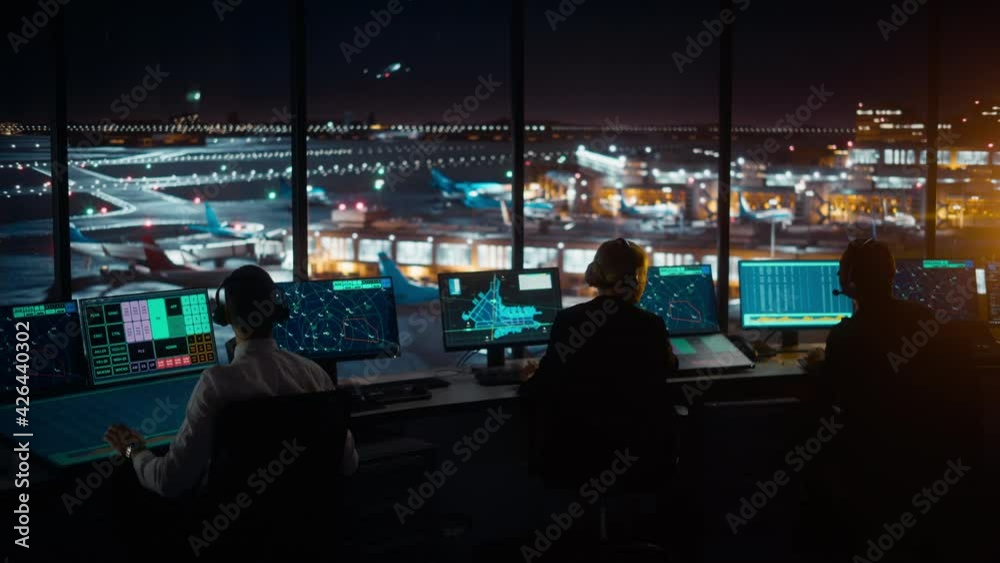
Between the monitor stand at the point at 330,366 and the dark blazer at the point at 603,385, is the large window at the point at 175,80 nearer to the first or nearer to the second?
the monitor stand at the point at 330,366

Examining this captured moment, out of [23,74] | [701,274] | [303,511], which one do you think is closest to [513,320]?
[701,274]

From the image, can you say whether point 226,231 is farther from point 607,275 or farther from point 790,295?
point 607,275

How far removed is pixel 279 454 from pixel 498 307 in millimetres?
1807

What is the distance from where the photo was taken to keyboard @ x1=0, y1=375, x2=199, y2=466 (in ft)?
7.72

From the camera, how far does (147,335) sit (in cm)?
287

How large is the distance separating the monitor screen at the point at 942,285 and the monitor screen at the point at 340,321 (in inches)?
100

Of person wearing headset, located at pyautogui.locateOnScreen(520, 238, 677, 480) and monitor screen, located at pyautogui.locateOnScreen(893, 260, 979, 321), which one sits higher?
monitor screen, located at pyautogui.locateOnScreen(893, 260, 979, 321)

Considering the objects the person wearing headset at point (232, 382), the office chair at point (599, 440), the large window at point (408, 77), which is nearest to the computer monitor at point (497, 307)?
the large window at point (408, 77)

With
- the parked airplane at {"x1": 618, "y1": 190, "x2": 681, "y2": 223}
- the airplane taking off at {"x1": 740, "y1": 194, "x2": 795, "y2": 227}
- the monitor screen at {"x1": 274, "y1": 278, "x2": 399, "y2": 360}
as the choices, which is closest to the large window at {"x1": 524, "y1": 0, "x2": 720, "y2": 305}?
the monitor screen at {"x1": 274, "y1": 278, "x2": 399, "y2": 360}

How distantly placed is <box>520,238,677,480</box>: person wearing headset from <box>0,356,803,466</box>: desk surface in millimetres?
610

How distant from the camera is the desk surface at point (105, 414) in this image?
236 centimetres

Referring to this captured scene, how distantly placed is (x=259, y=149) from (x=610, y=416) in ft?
12.2

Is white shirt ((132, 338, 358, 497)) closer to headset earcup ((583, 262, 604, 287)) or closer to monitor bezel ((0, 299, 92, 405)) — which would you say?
monitor bezel ((0, 299, 92, 405))

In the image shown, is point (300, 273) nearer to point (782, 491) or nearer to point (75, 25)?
point (75, 25)
